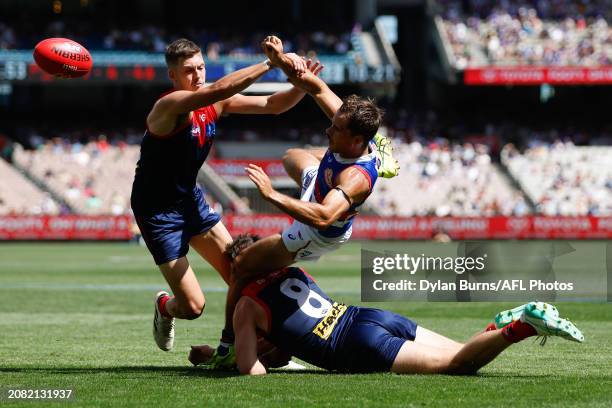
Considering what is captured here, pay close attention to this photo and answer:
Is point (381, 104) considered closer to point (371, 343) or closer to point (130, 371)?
point (130, 371)

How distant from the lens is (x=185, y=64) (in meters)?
9.05

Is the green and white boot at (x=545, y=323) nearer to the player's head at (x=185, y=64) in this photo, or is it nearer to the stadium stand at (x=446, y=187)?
the player's head at (x=185, y=64)

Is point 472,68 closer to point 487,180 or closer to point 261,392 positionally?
point 487,180

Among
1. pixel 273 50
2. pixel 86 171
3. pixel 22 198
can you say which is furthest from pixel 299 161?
pixel 86 171

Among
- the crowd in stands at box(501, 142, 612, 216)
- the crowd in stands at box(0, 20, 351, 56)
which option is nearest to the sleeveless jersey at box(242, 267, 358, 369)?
A: the crowd in stands at box(501, 142, 612, 216)

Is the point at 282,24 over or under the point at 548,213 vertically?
over

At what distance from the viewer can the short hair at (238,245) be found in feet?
28.6

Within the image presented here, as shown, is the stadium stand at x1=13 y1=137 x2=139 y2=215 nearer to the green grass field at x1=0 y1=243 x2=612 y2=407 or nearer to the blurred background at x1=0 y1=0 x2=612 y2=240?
the blurred background at x1=0 y1=0 x2=612 y2=240

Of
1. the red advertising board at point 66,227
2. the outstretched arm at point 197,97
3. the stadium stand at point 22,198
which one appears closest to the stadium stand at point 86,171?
the stadium stand at point 22,198

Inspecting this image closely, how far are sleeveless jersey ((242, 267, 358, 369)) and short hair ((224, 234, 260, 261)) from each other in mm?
413

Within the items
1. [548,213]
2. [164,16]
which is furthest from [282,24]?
[548,213]

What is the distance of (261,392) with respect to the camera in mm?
7332

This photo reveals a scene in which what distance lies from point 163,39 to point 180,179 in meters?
40.3

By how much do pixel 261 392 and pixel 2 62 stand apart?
3996cm
